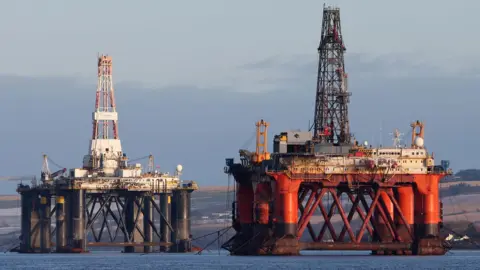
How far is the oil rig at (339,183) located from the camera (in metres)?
156

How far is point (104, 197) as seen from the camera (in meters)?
194

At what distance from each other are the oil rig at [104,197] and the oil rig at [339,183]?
24.8 meters

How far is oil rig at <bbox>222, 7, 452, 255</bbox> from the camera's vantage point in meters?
156

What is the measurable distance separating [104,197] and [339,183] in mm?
44399

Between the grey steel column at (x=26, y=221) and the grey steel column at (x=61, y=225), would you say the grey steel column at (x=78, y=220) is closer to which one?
the grey steel column at (x=61, y=225)

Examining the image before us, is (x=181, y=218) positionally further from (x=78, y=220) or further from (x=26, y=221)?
(x=26, y=221)

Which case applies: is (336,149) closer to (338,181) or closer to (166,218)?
(338,181)

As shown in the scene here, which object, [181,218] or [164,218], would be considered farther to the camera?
[164,218]

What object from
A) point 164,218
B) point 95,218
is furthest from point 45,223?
point 164,218

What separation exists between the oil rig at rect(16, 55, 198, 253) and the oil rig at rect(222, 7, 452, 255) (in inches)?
976

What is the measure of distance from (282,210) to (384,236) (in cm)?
1211

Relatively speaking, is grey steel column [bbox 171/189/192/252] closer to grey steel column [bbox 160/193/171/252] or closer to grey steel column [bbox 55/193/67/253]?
grey steel column [bbox 160/193/171/252]

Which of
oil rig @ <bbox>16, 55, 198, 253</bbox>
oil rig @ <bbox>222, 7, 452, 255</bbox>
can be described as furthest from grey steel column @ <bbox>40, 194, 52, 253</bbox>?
oil rig @ <bbox>222, 7, 452, 255</bbox>

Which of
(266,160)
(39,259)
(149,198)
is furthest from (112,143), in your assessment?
(266,160)
